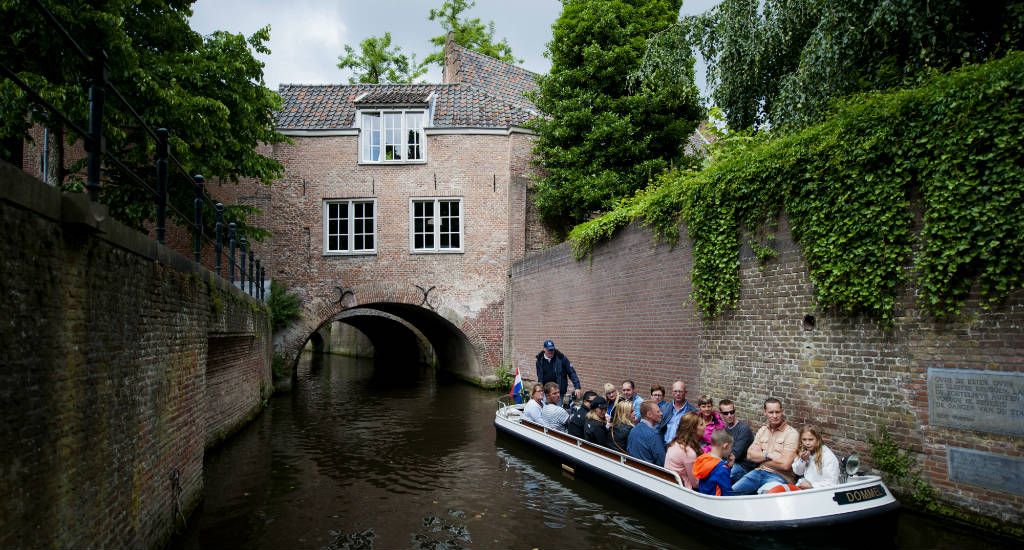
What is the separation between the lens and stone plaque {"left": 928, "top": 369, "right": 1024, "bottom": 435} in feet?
19.3

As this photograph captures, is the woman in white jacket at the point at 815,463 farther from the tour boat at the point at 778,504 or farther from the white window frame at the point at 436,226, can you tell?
the white window frame at the point at 436,226

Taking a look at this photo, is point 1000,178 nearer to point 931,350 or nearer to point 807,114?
point 931,350

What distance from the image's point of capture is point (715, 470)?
259 inches

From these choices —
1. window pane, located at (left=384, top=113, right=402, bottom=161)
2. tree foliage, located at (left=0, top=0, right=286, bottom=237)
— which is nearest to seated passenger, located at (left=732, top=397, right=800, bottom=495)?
tree foliage, located at (left=0, top=0, right=286, bottom=237)

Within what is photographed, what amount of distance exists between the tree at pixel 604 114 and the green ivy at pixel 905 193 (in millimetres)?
8502

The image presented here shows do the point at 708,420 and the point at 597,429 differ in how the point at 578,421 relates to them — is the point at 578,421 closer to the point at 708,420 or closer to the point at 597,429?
the point at 597,429

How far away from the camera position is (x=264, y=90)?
14289 millimetres

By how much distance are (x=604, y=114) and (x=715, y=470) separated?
12.7 m

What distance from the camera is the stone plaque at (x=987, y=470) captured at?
588 cm

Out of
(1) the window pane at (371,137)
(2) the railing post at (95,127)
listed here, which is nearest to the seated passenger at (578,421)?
(2) the railing post at (95,127)

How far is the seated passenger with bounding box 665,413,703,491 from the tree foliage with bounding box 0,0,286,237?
28.2 ft

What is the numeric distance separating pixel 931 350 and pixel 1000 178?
5.71 ft

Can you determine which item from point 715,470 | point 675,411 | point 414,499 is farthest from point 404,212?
point 715,470

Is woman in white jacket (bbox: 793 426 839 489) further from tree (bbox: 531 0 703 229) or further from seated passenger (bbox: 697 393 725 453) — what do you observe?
tree (bbox: 531 0 703 229)
